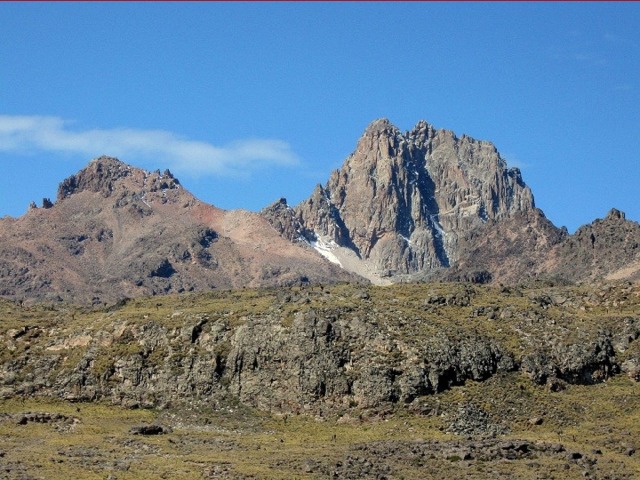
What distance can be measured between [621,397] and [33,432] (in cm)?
6481

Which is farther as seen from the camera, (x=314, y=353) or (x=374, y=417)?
(x=314, y=353)

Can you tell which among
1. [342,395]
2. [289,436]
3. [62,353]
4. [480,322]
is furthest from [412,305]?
[62,353]

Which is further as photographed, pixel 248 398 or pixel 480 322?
pixel 480 322

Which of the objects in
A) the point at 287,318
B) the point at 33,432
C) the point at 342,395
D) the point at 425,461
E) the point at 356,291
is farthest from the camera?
the point at 356,291

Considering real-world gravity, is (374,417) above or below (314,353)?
below

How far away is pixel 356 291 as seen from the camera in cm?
Result: 16425

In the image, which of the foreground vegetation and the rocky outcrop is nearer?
the foreground vegetation

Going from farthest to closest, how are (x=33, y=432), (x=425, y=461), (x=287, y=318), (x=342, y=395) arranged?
(x=287, y=318) < (x=342, y=395) < (x=33, y=432) < (x=425, y=461)

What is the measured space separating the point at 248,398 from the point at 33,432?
82.2 ft

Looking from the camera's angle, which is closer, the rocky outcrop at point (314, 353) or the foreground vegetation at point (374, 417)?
the foreground vegetation at point (374, 417)

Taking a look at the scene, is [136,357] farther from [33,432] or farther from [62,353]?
[33,432]

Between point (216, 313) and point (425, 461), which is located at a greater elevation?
point (216, 313)

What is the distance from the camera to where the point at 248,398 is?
139125 millimetres

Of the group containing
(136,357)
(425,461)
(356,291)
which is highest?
(356,291)
